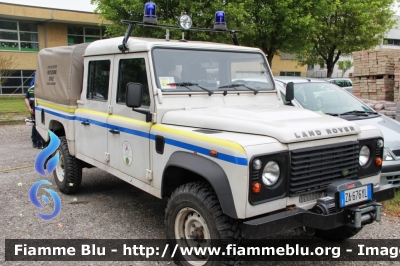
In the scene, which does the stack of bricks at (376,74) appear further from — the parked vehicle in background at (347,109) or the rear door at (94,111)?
the rear door at (94,111)

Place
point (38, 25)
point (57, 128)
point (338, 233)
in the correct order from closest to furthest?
point (338, 233), point (57, 128), point (38, 25)

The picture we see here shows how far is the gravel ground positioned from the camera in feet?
14.5

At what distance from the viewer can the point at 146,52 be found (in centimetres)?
405

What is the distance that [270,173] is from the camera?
3004 mm

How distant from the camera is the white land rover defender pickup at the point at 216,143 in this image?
9.79ft

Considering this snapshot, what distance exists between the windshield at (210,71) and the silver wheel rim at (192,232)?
52.4 inches

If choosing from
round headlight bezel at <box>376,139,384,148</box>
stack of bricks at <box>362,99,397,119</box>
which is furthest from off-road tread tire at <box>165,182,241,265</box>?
stack of bricks at <box>362,99,397,119</box>

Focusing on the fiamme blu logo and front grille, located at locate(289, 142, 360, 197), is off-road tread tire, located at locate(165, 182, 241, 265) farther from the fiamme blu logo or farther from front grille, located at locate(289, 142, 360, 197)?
the fiamme blu logo

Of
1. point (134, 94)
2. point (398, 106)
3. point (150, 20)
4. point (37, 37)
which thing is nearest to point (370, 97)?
point (398, 106)

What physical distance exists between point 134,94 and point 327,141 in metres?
1.86

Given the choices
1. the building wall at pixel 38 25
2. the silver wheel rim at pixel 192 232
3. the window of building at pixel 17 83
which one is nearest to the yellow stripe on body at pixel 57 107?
the silver wheel rim at pixel 192 232

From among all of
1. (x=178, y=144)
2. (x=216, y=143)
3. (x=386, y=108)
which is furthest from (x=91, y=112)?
(x=386, y=108)

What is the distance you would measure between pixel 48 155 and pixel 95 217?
1.35m

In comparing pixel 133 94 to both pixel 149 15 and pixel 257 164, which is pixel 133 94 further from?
pixel 257 164
